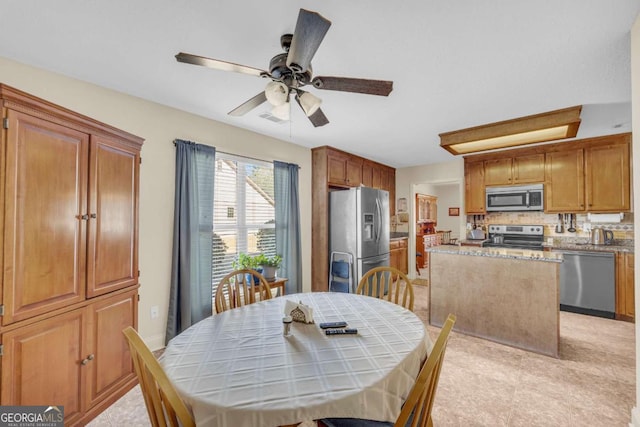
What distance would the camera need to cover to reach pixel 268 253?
12.4 ft

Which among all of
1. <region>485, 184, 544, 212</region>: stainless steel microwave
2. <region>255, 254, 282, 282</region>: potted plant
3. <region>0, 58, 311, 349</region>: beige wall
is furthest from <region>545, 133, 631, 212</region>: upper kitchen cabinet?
<region>0, 58, 311, 349</region>: beige wall

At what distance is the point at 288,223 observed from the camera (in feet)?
12.4

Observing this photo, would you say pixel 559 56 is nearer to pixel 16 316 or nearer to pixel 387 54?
pixel 387 54

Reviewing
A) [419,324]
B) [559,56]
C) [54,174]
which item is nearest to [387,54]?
[559,56]

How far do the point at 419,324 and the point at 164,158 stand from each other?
2.67 metres

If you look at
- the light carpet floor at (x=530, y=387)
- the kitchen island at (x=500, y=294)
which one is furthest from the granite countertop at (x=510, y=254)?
the light carpet floor at (x=530, y=387)

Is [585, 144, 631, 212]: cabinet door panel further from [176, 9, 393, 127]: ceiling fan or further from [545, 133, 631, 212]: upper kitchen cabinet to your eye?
[176, 9, 393, 127]: ceiling fan

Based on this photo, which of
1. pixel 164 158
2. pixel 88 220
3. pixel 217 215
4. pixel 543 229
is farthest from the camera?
pixel 543 229

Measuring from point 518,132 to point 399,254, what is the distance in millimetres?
2959

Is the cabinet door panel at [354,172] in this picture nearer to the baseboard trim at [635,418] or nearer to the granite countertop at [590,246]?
the granite countertop at [590,246]

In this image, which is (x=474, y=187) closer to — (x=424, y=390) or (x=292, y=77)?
(x=292, y=77)

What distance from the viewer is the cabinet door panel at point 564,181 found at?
12.7 ft

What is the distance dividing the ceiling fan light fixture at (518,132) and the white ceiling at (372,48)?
17cm

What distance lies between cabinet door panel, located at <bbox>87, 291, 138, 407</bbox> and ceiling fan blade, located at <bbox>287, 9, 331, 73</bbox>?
195 centimetres
